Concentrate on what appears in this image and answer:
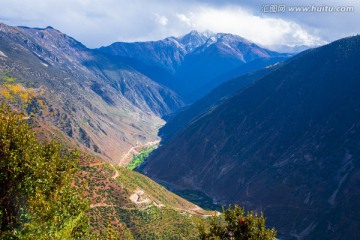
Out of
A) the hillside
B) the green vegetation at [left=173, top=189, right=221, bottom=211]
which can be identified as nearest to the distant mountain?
the green vegetation at [left=173, top=189, right=221, bottom=211]

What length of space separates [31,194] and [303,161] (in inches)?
5461

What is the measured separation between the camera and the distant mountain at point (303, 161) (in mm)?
123312

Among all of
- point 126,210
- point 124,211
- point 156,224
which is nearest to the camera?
point 124,211

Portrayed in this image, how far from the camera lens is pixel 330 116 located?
160625 millimetres

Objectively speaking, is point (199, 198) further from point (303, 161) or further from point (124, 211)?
point (124, 211)

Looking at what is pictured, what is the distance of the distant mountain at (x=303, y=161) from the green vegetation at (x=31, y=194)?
106 meters

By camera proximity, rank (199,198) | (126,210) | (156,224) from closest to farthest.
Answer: (126,210) → (156,224) → (199,198)

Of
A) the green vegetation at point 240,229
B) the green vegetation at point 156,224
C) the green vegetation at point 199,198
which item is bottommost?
the green vegetation at point 199,198

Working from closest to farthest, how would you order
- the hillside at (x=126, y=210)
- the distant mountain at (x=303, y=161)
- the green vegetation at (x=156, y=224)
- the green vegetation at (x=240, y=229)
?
the green vegetation at (x=240, y=229) → the hillside at (x=126, y=210) → the green vegetation at (x=156, y=224) → the distant mountain at (x=303, y=161)

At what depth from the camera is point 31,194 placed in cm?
2662

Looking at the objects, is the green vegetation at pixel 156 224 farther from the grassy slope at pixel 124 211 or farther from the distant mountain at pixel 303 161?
the distant mountain at pixel 303 161

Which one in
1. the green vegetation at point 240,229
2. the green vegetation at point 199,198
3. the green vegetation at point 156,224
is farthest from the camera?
the green vegetation at point 199,198

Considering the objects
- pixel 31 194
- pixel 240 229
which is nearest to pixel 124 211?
pixel 31 194

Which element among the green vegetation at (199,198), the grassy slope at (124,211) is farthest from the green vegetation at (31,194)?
the green vegetation at (199,198)
